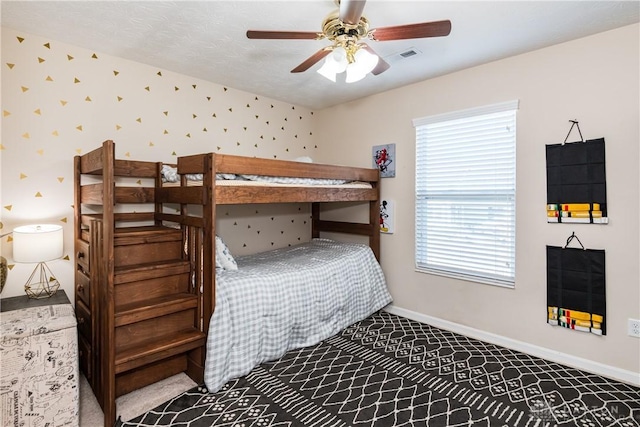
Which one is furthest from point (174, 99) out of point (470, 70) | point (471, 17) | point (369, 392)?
point (369, 392)

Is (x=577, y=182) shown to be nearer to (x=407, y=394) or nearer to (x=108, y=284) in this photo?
(x=407, y=394)

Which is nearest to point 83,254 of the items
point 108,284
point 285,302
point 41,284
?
point 41,284

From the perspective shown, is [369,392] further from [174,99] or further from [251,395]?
[174,99]

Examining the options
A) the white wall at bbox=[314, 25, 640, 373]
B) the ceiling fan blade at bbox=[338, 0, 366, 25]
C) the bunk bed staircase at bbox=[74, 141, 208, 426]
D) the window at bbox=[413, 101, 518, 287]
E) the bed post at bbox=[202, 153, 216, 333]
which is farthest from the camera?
the window at bbox=[413, 101, 518, 287]

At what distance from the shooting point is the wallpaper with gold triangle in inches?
88.8

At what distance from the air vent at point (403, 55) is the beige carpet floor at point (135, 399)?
2.77 m

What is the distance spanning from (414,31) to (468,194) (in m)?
1.74

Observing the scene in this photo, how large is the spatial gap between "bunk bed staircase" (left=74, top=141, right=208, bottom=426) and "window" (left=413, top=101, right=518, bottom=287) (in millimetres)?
2165

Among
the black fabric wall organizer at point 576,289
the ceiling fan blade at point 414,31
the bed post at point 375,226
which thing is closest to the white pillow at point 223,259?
the bed post at point 375,226

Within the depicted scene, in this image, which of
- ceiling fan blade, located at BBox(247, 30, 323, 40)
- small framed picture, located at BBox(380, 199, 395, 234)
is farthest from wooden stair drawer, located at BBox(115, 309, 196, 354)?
small framed picture, located at BBox(380, 199, 395, 234)

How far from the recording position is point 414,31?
1.65 meters

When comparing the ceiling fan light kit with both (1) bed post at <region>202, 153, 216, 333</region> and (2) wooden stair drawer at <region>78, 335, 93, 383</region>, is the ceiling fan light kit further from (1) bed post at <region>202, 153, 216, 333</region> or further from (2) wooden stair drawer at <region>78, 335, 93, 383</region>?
(2) wooden stair drawer at <region>78, 335, 93, 383</region>

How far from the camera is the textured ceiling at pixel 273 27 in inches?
77.2

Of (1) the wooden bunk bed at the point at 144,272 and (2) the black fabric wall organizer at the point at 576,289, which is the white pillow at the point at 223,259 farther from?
(2) the black fabric wall organizer at the point at 576,289
